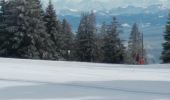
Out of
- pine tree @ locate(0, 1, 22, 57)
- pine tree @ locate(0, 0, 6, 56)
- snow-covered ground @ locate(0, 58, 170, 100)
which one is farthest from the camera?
pine tree @ locate(0, 0, 6, 56)

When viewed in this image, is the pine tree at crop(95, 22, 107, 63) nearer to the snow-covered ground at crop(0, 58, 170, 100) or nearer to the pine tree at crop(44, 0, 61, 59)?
the pine tree at crop(44, 0, 61, 59)

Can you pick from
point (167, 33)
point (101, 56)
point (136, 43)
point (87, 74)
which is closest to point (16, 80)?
point (87, 74)

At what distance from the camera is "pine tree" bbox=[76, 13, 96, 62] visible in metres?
54.9

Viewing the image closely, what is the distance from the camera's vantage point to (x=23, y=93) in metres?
4.42

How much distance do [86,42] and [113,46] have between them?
3.07 meters

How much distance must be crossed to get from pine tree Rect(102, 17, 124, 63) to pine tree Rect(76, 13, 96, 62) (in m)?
1.50

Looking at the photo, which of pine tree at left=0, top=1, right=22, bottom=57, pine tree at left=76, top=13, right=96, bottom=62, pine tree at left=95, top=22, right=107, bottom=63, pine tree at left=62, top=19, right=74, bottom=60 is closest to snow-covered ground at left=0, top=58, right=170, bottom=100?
pine tree at left=0, top=1, right=22, bottom=57

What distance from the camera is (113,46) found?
55.4 m

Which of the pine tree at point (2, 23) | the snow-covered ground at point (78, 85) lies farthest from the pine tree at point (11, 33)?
the snow-covered ground at point (78, 85)

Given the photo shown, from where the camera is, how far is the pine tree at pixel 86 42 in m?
54.9

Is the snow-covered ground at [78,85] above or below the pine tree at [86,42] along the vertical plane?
above

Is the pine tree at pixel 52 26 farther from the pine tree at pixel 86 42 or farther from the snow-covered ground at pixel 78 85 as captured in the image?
the snow-covered ground at pixel 78 85

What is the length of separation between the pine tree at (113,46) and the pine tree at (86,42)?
1496mm


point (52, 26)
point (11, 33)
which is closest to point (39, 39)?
point (11, 33)
